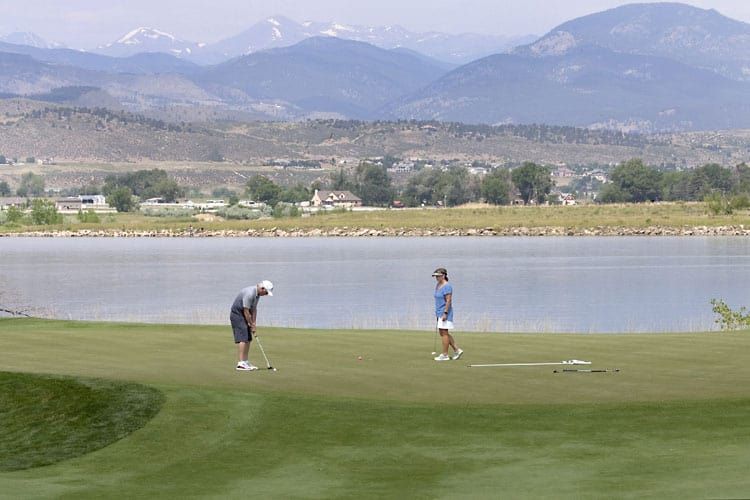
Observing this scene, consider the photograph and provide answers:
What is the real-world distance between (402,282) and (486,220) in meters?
84.6

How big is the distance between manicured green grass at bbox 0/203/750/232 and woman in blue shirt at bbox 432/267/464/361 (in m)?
115

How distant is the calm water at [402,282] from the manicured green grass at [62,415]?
2389 cm

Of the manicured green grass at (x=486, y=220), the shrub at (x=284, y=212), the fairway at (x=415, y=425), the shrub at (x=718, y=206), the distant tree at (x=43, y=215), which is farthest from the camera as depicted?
the shrub at (x=284, y=212)

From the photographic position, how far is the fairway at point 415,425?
14984 millimetres

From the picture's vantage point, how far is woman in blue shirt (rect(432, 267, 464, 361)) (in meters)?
25.4

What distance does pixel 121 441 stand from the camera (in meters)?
17.7

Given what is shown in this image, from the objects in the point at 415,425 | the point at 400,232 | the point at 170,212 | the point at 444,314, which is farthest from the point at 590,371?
the point at 170,212

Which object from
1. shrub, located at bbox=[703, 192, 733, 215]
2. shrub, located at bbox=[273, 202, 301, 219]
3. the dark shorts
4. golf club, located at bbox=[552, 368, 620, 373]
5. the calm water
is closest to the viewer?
golf club, located at bbox=[552, 368, 620, 373]

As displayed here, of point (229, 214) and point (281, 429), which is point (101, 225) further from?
point (281, 429)

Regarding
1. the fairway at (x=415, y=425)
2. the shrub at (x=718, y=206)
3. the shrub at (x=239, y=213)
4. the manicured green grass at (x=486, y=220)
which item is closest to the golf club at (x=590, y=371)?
the fairway at (x=415, y=425)

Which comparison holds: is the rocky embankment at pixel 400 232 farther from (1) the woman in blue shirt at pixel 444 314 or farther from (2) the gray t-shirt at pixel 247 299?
(2) the gray t-shirt at pixel 247 299

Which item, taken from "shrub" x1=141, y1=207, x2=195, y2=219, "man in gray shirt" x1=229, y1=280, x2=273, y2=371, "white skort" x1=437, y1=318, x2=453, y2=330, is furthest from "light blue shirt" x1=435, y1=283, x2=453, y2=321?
"shrub" x1=141, y1=207, x2=195, y2=219

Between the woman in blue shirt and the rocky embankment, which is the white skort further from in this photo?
the rocky embankment

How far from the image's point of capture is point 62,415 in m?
19.3
